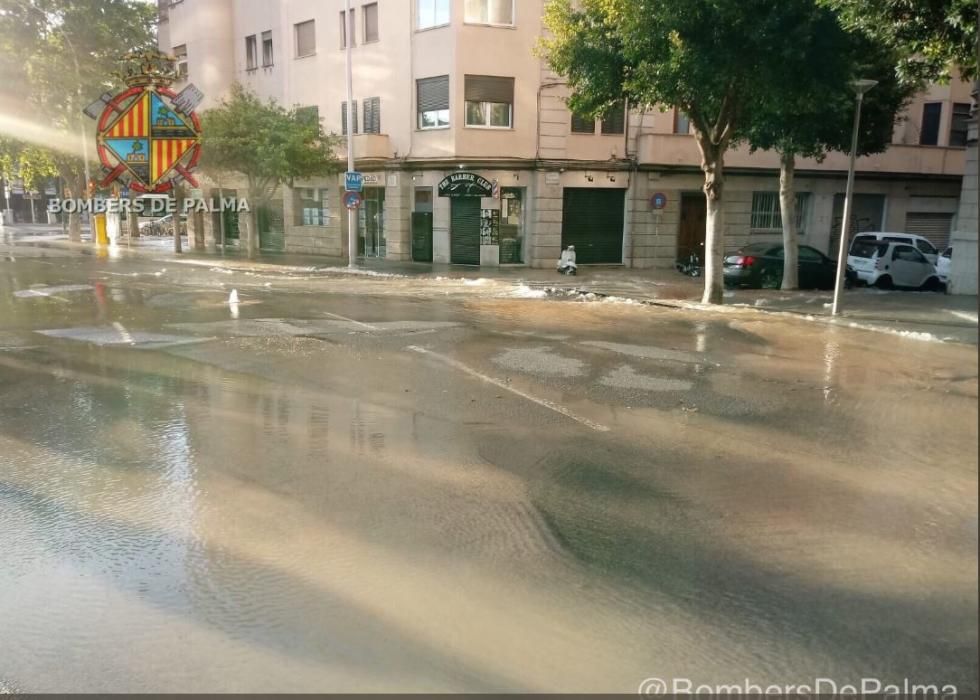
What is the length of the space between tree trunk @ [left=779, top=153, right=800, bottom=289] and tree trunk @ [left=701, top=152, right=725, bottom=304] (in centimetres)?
340

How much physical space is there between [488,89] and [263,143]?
7636mm

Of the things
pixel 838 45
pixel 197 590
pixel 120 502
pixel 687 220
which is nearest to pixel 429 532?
pixel 197 590

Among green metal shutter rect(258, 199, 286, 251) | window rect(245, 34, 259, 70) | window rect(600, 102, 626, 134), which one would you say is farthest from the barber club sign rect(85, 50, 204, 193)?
window rect(600, 102, 626, 134)

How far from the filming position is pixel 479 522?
482 cm

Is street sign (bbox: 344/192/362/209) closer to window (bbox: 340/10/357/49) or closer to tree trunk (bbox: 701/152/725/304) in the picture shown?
window (bbox: 340/10/357/49)

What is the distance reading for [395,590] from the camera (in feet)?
13.0

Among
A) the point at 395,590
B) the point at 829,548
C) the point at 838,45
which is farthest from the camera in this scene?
the point at 838,45

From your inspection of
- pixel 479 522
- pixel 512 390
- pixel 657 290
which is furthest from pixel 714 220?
pixel 479 522

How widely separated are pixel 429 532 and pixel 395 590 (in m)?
0.72

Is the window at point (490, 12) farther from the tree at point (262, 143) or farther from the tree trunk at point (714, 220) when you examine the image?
the tree trunk at point (714, 220)

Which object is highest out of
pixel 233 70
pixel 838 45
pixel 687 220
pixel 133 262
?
pixel 233 70

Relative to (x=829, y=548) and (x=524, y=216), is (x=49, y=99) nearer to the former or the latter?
(x=524, y=216)

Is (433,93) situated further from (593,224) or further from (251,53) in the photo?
(251,53)

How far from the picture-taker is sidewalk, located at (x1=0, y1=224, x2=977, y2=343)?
14.0 meters
